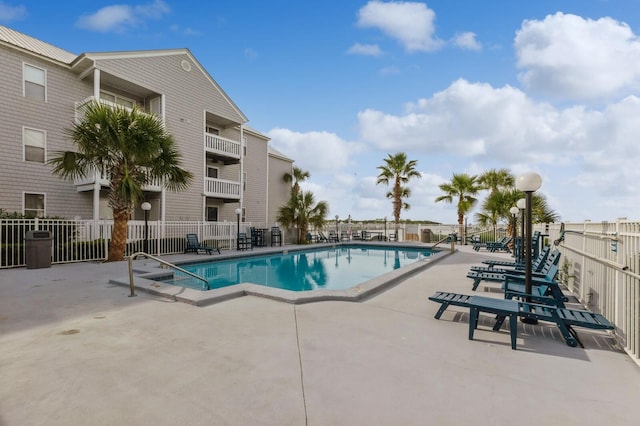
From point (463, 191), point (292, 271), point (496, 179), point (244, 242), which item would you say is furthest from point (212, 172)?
point (496, 179)

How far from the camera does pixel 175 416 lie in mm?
2451

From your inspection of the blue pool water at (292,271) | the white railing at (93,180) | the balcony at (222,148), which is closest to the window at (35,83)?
the white railing at (93,180)

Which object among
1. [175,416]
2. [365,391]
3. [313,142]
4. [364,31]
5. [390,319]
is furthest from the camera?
[313,142]

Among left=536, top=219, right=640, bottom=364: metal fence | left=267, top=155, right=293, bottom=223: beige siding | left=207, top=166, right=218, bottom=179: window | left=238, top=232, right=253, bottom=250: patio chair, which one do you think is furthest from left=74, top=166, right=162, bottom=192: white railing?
left=536, top=219, right=640, bottom=364: metal fence

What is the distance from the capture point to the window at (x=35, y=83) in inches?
498

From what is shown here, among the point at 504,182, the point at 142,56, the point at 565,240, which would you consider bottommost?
the point at 565,240

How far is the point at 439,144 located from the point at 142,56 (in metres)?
16.4

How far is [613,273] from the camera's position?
4.43 metres

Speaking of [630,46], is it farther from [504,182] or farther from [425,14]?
[504,182]

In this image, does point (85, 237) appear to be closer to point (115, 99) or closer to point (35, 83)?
point (35, 83)

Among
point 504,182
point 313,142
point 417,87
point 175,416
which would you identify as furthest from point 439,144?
point 175,416

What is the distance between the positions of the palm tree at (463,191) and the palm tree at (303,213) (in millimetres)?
8978

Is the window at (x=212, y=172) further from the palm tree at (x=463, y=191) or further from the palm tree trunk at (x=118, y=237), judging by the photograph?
the palm tree at (x=463, y=191)

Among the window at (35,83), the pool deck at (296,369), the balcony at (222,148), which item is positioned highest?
the window at (35,83)
